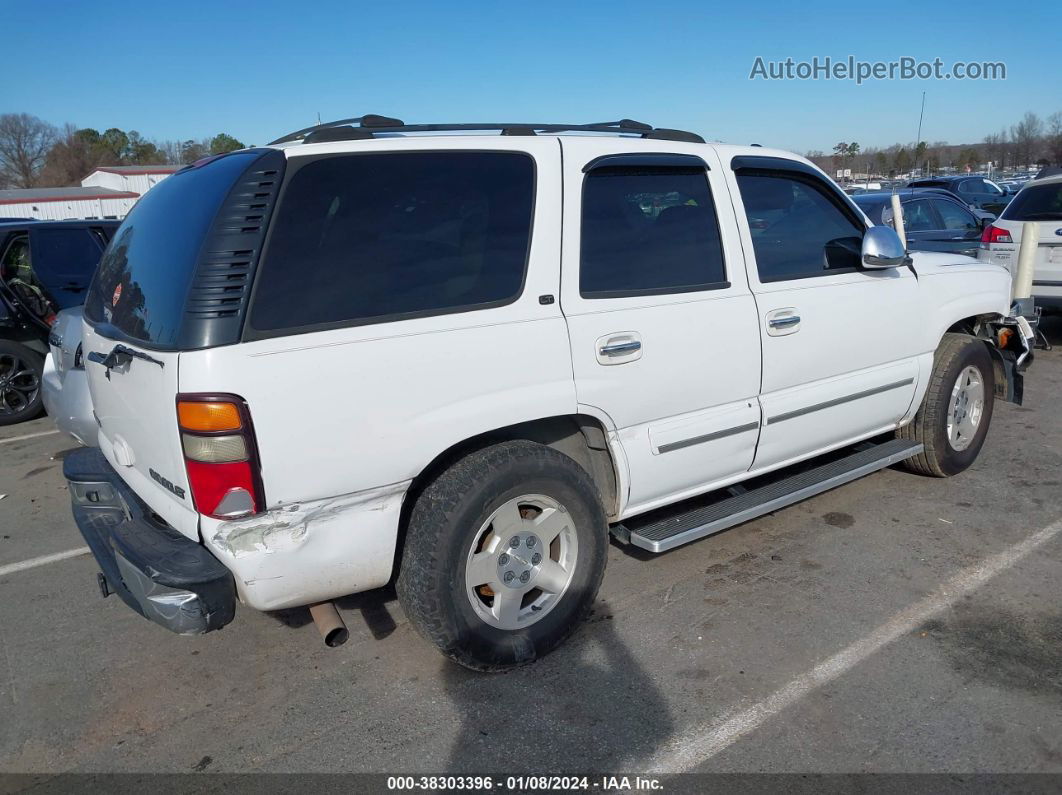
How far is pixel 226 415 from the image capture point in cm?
238

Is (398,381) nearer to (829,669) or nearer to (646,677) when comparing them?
(646,677)

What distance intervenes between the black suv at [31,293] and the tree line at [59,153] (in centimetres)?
8165

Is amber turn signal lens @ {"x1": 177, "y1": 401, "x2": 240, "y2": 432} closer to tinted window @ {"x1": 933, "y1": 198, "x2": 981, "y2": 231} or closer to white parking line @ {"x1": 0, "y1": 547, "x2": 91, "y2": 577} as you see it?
white parking line @ {"x1": 0, "y1": 547, "x2": 91, "y2": 577}

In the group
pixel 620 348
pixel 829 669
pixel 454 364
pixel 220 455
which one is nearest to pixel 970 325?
pixel 829 669

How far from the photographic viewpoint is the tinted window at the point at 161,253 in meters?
2.55

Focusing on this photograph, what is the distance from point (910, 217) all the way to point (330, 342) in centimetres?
977

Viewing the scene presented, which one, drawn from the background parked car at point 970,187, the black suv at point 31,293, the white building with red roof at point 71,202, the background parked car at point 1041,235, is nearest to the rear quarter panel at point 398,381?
the black suv at point 31,293

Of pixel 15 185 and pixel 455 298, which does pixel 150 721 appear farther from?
pixel 15 185

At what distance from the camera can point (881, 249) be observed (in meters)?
3.92

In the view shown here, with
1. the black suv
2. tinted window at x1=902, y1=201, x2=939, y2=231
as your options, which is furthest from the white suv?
tinted window at x1=902, y1=201, x2=939, y2=231

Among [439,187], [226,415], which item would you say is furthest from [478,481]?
[439,187]

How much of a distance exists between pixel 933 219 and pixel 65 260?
1011cm

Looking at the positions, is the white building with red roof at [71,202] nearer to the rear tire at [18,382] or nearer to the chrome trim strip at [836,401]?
the rear tire at [18,382]

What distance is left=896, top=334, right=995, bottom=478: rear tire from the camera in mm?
4641
